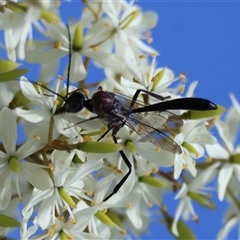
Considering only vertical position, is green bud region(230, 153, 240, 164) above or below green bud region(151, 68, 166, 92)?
below

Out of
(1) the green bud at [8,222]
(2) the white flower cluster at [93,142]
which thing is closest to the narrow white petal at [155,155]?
(2) the white flower cluster at [93,142]

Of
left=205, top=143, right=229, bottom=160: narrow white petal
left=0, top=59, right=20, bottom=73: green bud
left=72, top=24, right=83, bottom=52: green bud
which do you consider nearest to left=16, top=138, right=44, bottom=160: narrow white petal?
left=0, top=59, right=20, bottom=73: green bud

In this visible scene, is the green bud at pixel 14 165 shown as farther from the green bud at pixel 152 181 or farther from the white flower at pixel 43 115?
the green bud at pixel 152 181

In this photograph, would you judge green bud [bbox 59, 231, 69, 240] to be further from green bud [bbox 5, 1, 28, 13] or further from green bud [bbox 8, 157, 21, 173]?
green bud [bbox 5, 1, 28, 13]

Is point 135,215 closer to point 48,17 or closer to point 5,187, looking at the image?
point 5,187

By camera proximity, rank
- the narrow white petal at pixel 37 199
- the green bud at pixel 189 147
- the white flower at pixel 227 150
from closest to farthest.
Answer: the narrow white petal at pixel 37 199 < the green bud at pixel 189 147 < the white flower at pixel 227 150

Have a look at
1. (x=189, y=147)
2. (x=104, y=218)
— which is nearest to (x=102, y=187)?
(x=104, y=218)

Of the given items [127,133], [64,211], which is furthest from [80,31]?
[64,211]

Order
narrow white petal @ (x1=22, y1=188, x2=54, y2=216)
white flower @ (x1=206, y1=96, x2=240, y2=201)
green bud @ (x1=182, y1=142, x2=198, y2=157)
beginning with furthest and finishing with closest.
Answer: white flower @ (x1=206, y1=96, x2=240, y2=201), green bud @ (x1=182, y1=142, x2=198, y2=157), narrow white petal @ (x1=22, y1=188, x2=54, y2=216)
